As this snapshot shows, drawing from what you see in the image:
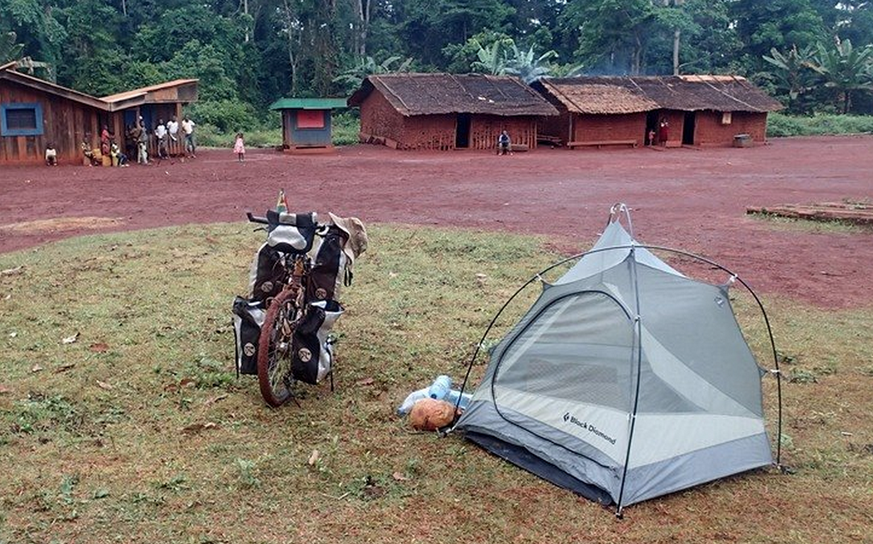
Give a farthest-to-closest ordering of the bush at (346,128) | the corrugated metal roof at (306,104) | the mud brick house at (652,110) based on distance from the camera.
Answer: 1. the bush at (346,128)
2. the mud brick house at (652,110)
3. the corrugated metal roof at (306,104)

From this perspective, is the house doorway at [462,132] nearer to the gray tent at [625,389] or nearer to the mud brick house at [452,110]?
the mud brick house at [452,110]

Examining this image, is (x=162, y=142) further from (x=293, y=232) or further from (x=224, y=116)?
(x=293, y=232)

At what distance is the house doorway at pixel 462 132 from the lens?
32.3 m

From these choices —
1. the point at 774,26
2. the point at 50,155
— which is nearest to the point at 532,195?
the point at 50,155

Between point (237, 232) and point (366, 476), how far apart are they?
871 cm

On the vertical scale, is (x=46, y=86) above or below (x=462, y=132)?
above

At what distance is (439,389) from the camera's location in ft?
19.1

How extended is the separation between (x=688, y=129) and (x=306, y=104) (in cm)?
1649

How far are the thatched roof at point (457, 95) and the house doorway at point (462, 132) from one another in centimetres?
113

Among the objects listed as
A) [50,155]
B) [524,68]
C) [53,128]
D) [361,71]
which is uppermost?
[524,68]

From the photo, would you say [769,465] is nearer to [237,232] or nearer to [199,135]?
[237,232]

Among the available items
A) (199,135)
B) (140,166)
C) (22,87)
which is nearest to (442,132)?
(199,135)

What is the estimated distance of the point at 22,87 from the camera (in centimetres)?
2300

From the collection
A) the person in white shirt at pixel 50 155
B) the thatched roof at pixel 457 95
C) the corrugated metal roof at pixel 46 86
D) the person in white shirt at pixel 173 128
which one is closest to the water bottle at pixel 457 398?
the corrugated metal roof at pixel 46 86
